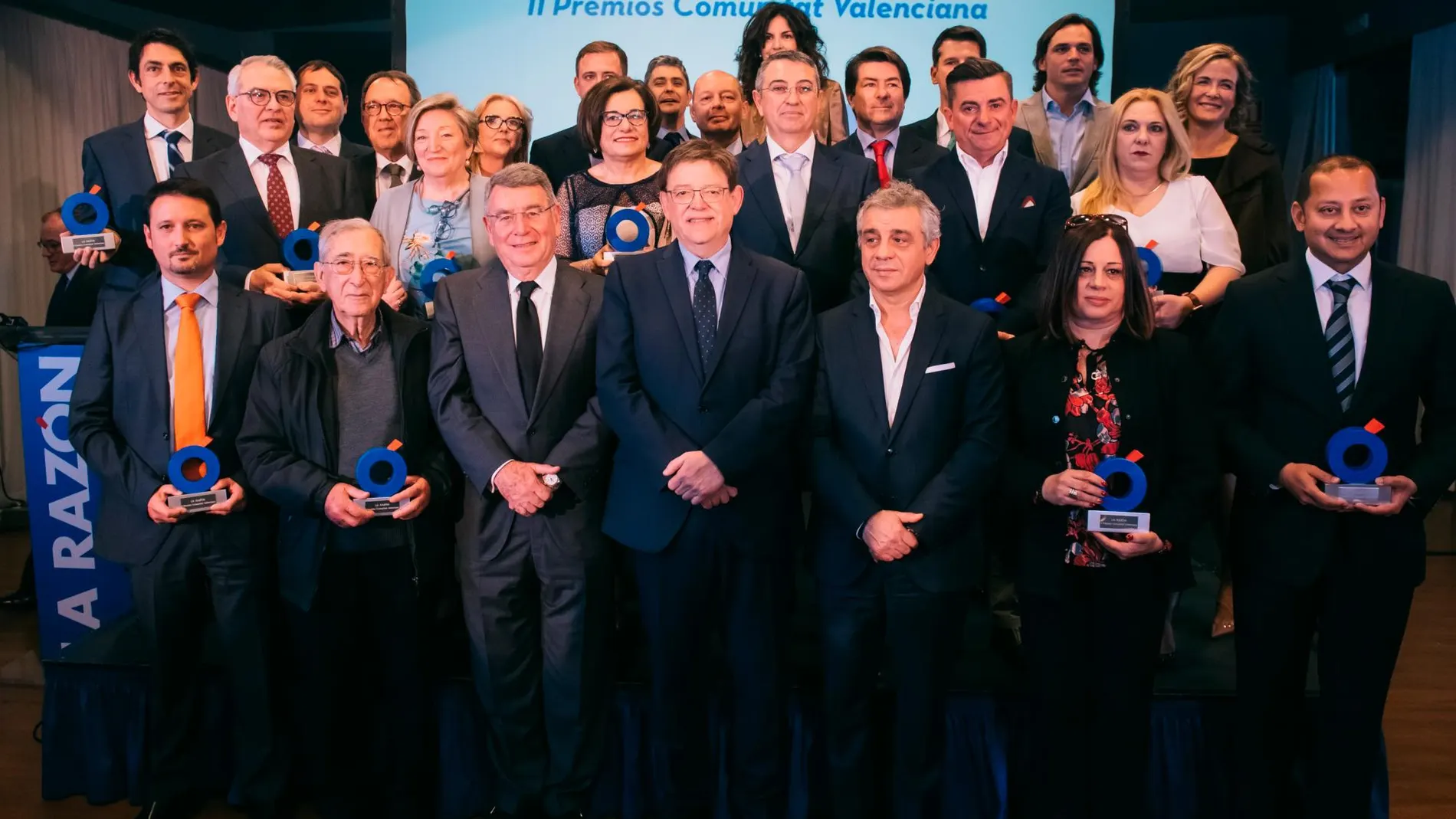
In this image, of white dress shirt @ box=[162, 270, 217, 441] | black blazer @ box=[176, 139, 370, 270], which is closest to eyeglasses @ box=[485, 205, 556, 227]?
white dress shirt @ box=[162, 270, 217, 441]

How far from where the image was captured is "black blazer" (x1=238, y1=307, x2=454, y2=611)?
2943 mm

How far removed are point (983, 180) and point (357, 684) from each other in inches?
93.2

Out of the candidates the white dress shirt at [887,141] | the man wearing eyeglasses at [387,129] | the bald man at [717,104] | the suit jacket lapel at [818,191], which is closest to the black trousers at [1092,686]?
the suit jacket lapel at [818,191]

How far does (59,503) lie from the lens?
12.5 feet

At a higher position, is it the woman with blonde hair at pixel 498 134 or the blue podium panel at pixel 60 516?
the woman with blonde hair at pixel 498 134

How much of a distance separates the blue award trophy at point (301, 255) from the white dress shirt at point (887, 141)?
188cm

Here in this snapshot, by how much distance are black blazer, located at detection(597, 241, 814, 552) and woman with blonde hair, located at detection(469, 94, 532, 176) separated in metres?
1.17

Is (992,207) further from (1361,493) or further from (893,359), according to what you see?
(1361,493)

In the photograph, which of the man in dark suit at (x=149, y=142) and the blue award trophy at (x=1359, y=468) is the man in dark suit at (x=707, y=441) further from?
the man in dark suit at (x=149, y=142)

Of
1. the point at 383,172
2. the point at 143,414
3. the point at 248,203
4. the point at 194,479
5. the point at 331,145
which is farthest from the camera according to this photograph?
the point at 331,145

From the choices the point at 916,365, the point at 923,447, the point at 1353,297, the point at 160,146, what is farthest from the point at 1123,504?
the point at 160,146

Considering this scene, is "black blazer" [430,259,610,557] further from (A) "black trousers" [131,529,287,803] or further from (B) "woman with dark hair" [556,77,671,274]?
(A) "black trousers" [131,529,287,803]

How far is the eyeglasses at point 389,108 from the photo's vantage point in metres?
4.27

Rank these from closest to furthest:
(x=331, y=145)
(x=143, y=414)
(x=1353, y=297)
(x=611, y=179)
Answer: (x=1353, y=297) < (x=143, y=414) < (x=611, y=179) < (x=331, y=145)
